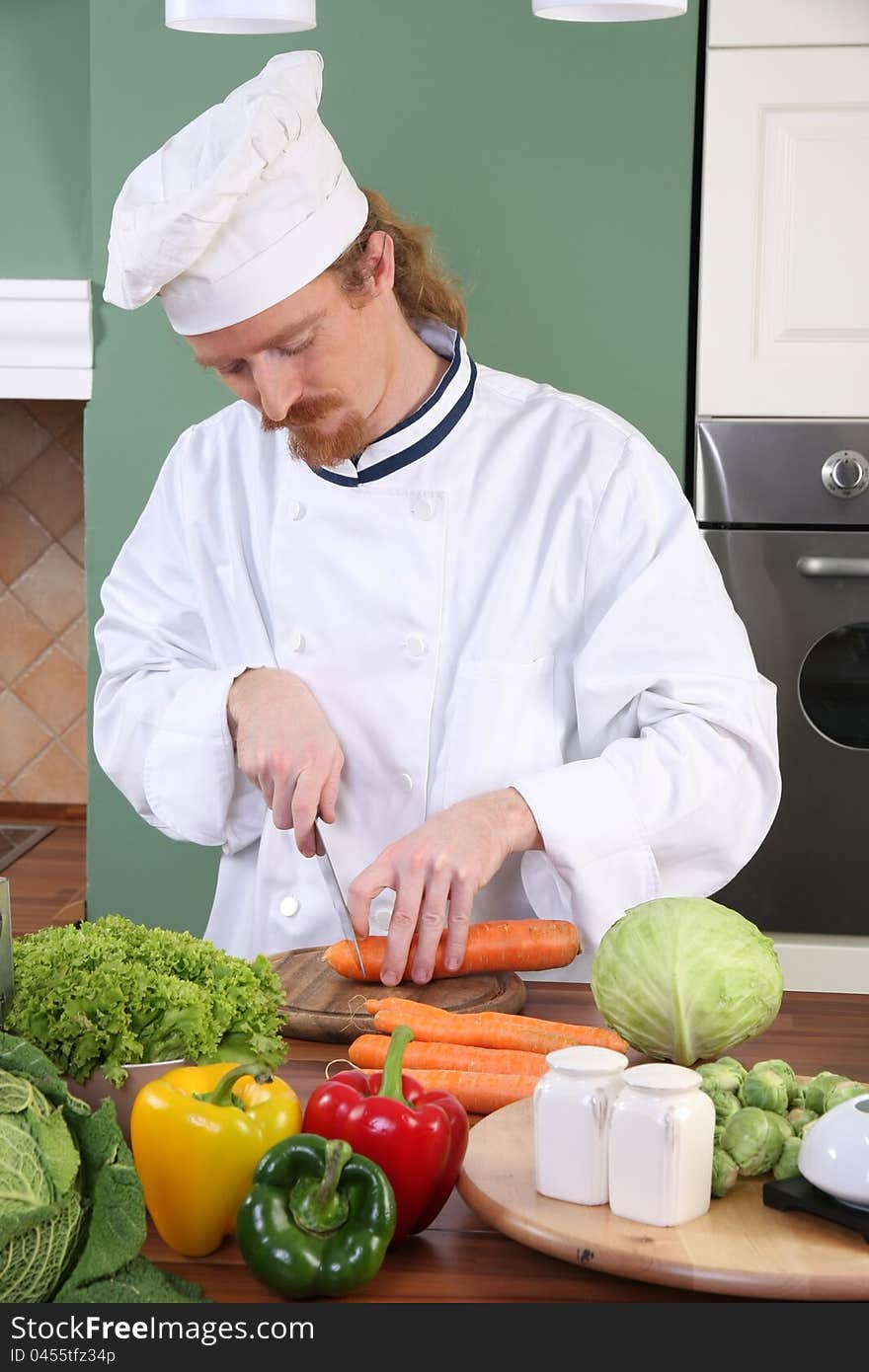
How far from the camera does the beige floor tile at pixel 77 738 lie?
2.81 meters

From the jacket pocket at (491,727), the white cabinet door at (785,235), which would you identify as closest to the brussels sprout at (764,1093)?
the jacket pocket at (491,727)

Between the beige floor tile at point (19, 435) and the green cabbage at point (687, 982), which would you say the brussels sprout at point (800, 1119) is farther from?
the beige floor tile at point (19, 435)

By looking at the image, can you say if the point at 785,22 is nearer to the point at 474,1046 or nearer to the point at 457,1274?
the point at 474,1046

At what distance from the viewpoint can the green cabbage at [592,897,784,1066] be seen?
1.03 metres

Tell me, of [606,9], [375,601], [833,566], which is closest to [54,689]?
[375,601]

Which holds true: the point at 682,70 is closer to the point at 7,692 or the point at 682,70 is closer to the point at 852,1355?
the point at 7,692

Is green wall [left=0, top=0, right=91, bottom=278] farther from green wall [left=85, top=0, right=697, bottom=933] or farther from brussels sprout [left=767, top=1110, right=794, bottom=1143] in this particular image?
brussels sprout [left=767, top=1110, right=794, bottom=1143]

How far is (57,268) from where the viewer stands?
227 cm

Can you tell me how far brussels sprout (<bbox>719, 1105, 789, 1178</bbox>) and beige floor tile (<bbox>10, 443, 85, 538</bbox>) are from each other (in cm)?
215

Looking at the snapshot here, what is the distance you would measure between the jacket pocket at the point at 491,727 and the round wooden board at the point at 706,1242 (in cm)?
75

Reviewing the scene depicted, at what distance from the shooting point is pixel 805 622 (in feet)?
7.03

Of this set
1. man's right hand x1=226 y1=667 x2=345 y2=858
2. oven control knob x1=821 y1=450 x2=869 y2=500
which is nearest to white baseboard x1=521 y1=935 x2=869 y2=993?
oven control knob x1=821 y1=450 x2=869 y2=500

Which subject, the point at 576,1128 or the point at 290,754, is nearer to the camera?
the point at 576,1128

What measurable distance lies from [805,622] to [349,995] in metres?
1.16
